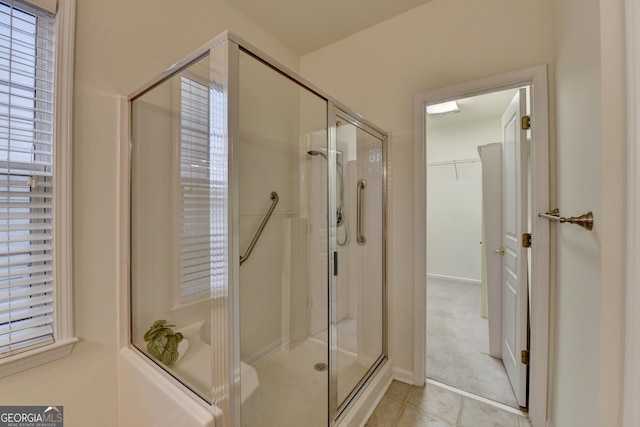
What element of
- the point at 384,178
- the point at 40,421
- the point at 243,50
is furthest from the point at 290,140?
the point at 40,421

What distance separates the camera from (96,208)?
127 centimetres

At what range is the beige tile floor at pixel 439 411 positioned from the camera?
1587 millimetres

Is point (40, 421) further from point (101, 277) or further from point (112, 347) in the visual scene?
point (101, 277)

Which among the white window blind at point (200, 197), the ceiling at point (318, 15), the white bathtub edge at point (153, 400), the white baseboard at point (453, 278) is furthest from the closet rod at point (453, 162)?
the white bathtub edge at point (153, 400)

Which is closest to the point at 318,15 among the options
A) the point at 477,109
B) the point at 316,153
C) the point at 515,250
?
the point at 316,153

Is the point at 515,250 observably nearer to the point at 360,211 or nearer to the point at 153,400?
the point at 360,211

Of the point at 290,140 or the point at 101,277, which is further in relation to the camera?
the point at 290,140

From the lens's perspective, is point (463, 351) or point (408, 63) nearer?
point (408, 63)

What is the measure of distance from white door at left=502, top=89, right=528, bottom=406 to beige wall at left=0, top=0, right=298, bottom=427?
92.8 inches

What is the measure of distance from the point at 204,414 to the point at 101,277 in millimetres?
878

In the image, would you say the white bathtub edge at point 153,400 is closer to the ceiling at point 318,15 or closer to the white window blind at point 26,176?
the white window blind at point 26,176

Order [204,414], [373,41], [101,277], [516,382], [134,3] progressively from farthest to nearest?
[373,41] < [516,382] < [134,3] < [101,277] < [204,414]

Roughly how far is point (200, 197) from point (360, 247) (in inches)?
53.4

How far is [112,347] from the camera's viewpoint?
1.31 metres
